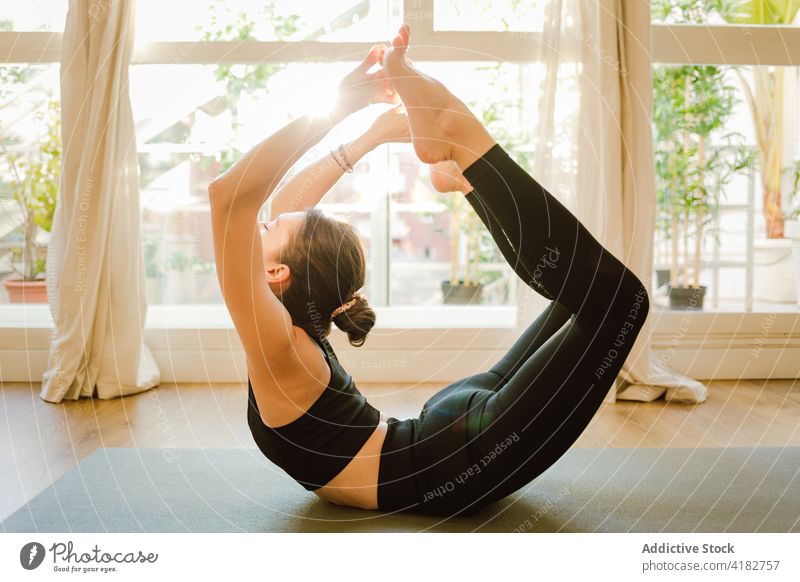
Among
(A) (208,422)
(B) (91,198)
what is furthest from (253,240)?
(B) (91,198)

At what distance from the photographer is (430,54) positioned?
8.79ft

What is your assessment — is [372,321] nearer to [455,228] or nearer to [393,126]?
[393,126]

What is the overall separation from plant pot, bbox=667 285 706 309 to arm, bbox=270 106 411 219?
1.92 meters

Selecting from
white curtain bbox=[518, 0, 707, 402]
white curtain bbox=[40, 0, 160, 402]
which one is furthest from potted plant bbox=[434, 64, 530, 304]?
white curtain bbox=[40, 0, 160, 402]

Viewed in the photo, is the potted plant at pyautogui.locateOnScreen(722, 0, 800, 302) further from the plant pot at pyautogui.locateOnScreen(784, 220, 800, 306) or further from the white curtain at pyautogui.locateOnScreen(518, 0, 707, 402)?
the white curtain at pyautogui.locateOnScreen(518, 0, 707, 402)

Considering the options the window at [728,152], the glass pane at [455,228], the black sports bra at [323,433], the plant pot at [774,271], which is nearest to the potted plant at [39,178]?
the glass pane at [455,228]

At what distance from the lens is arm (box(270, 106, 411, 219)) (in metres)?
1.43

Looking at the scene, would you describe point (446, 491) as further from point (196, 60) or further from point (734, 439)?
point (196, 60)

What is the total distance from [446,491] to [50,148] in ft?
7.91

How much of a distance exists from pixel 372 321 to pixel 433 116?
17.7 inches

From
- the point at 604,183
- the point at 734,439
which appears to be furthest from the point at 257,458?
the point at 604,183

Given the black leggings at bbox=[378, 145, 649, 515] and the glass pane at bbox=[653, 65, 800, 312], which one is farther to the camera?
the glass pane at bbox=[653, 65, 800, 312]

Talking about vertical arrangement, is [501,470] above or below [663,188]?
below

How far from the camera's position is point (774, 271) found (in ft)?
10.4
